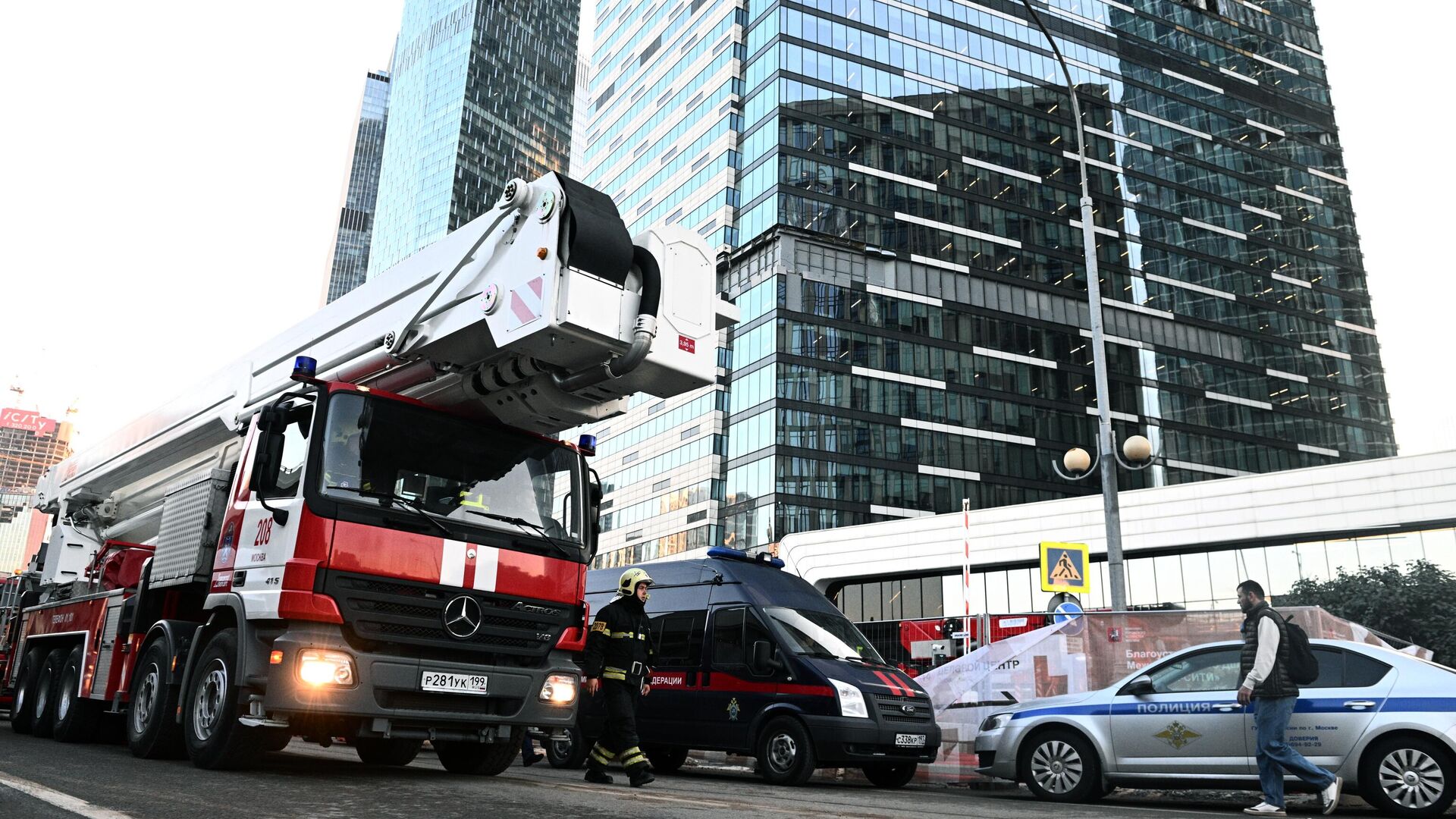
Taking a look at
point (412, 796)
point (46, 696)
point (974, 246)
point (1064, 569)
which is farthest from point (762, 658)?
point (974, 246)

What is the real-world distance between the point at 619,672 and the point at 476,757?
1.32 m

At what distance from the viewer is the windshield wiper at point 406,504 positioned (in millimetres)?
6531

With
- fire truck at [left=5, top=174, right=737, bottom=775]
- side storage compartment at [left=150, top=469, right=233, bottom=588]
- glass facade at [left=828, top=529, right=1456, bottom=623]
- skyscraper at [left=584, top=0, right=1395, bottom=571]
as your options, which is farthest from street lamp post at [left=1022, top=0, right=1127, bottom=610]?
skyscraper at [left=584, top=0, right=1395, bottom=571]

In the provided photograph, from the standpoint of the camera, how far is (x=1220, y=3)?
11.5 metres

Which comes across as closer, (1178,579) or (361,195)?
(1178,579)

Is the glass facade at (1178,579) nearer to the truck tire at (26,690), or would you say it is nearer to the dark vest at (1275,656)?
the dark vest at (1275,656)

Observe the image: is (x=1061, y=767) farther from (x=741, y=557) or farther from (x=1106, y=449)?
(x=1106, y=449)

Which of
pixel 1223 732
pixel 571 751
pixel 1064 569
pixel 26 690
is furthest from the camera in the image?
pixel 1064 569

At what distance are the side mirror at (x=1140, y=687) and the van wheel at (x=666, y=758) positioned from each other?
5.01m

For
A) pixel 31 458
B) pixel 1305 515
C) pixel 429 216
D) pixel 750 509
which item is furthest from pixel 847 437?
pixel 31 458

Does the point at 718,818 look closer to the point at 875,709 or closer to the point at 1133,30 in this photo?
the point at 875,709

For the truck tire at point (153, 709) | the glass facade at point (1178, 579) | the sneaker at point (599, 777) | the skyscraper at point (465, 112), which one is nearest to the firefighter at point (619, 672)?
the sneaker at point (599, 777)

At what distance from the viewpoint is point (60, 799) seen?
4488 millimetres

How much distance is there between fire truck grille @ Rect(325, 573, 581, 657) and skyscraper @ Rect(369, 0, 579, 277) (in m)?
125
